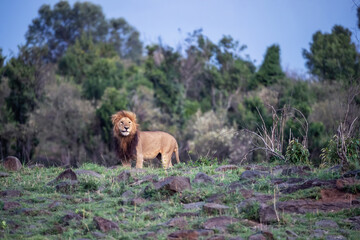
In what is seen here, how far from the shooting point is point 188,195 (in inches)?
303

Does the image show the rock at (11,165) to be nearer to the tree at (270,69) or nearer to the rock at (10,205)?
the rock at (10,205)

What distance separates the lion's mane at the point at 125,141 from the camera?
1273 centimetres

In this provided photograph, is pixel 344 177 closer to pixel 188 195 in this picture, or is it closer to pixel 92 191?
pixel 188 195

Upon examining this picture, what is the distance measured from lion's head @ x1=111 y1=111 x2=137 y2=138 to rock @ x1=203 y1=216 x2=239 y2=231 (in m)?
6.44

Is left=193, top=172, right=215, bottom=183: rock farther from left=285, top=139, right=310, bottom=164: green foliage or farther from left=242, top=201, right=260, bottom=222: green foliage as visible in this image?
left=285, top=139, right=310, bottom=164: green foliage

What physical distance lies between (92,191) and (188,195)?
5.55 ft

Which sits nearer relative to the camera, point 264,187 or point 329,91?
point 264,187

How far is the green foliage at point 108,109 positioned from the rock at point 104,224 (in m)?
28.5

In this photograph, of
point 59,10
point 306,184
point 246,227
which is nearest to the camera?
point 246,227

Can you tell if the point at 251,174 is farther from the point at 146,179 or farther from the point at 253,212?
the point at 253,212

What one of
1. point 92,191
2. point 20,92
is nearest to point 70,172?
point 92,191

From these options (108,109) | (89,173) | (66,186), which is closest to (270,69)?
(108,109)

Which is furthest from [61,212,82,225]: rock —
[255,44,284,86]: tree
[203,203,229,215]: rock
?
[255,44,284,86]: tree

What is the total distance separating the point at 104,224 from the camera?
6.46 metres
